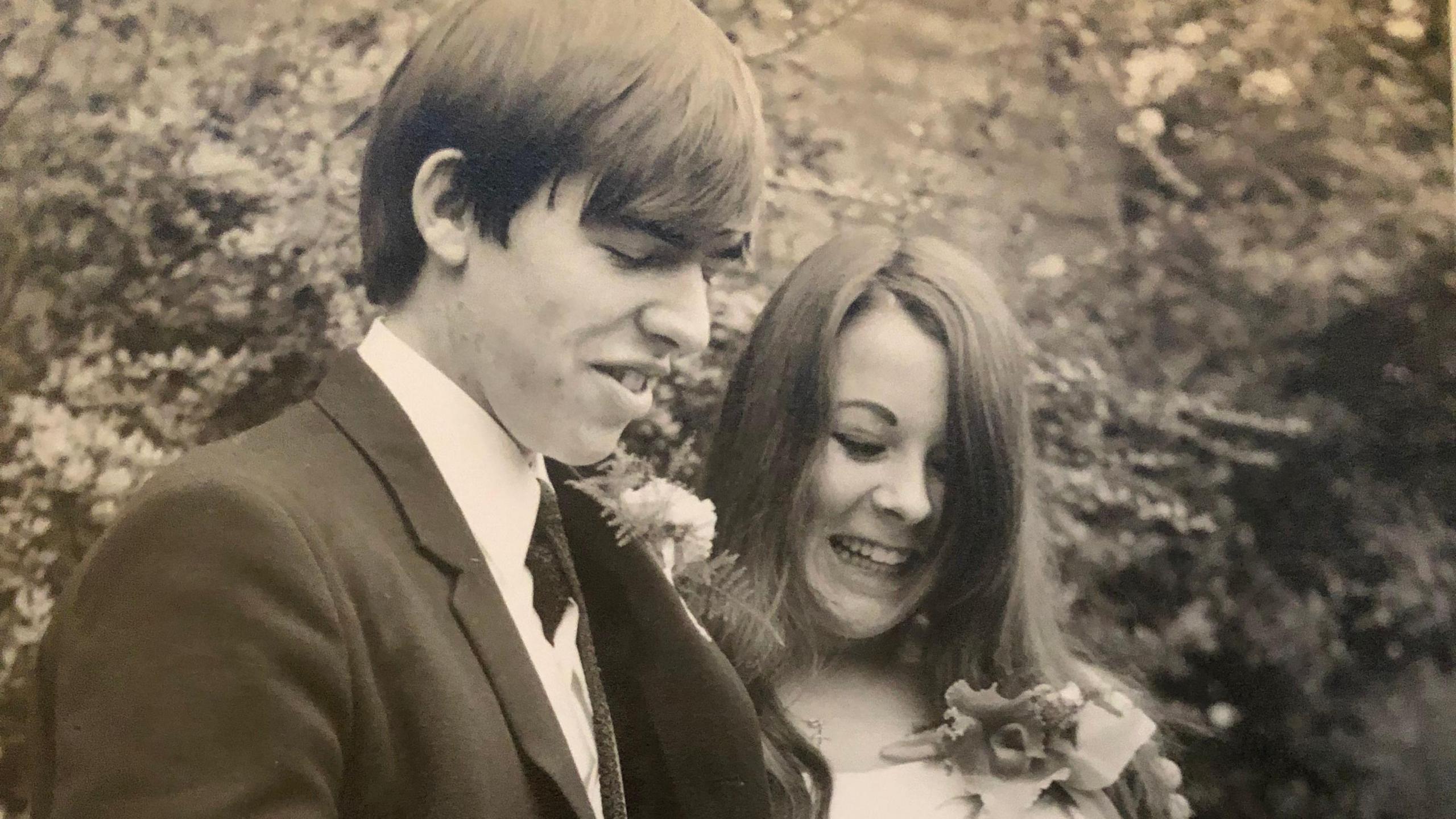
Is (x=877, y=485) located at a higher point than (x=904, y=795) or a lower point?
higher

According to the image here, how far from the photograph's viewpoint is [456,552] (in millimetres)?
1165

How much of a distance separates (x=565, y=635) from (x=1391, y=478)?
118cm

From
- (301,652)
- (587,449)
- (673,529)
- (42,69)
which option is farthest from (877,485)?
(42,69)

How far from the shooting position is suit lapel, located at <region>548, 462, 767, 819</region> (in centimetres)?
130

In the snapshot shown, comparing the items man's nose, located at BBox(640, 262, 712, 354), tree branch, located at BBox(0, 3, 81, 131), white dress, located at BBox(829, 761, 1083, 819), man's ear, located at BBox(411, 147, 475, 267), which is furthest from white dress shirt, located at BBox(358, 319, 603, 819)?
tree branch, located at BBox(0, 3, 81, 131)

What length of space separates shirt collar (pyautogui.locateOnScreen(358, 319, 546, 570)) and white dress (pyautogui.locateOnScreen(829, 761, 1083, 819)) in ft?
1.64

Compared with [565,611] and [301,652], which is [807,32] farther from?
[301,652]

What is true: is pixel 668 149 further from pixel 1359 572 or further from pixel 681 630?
pixel 1359 572

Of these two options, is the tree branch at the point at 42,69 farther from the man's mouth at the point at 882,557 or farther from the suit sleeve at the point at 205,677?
the man's mouth at the point at 882,557

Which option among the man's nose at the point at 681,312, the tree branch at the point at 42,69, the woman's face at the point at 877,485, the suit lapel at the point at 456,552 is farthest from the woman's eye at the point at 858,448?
the tree branch at the point at 42,69

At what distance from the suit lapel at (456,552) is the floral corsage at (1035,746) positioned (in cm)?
50

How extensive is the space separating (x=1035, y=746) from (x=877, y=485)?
382mm

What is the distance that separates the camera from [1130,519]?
5.13ft

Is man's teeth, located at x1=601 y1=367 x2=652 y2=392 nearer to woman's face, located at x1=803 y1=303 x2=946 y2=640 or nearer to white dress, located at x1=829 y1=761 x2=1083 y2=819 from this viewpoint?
woman's face, located at x1=803 y1=303 x2=946 y2=640
